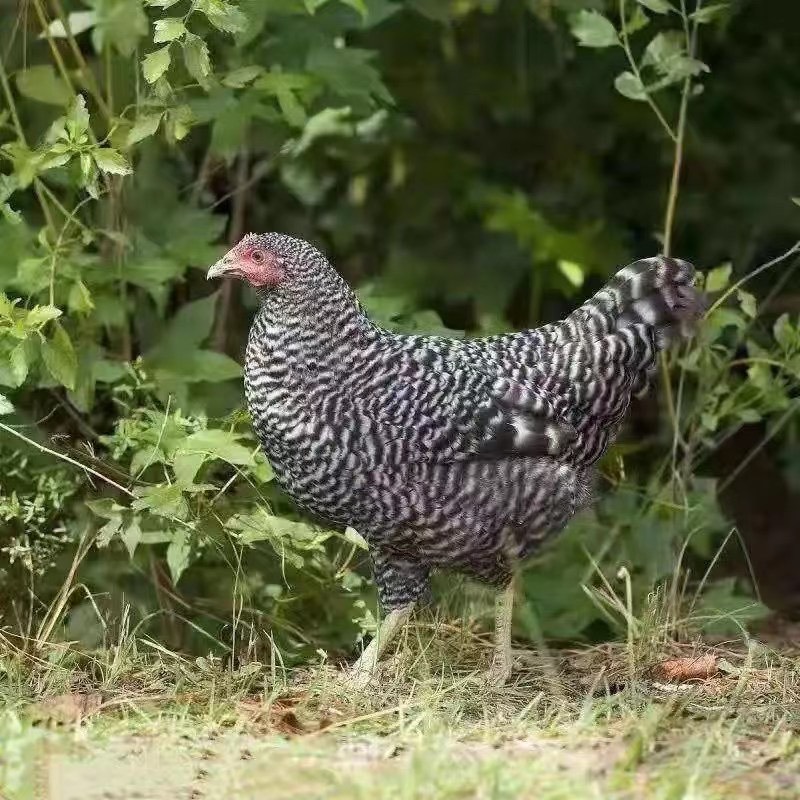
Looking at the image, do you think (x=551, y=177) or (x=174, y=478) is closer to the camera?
(x=174, y=478)

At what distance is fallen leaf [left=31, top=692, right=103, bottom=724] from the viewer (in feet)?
12.4

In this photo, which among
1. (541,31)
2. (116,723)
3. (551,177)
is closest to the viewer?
(116,723)

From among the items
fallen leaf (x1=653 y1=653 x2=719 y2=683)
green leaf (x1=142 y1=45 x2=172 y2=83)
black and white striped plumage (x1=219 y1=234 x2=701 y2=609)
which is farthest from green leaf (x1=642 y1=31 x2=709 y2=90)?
fallen leaf (x1=653 y1=653 x2=719 y2=683)

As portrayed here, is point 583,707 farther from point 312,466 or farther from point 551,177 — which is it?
point 551,177

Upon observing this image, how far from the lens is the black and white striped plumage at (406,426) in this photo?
13.4ft

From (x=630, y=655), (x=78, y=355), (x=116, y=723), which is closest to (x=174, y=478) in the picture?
(x=78, y=355)

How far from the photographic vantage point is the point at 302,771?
3230 mm

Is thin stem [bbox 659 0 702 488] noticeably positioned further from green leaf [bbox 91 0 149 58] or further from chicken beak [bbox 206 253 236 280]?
green leaf [bbox 91 0 149 58]

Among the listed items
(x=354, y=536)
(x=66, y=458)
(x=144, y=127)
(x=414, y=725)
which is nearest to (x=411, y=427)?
(x=354, y=536)

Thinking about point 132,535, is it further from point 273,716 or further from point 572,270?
point 572,270

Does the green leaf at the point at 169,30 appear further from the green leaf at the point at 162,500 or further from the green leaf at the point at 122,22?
the green leaf at the point at 162,500

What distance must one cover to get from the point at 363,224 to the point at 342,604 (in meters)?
2.34

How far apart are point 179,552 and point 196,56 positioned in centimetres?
141

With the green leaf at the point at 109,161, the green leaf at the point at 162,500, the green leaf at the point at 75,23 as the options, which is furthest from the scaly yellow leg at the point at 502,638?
the green leaf at the point at 75,23
